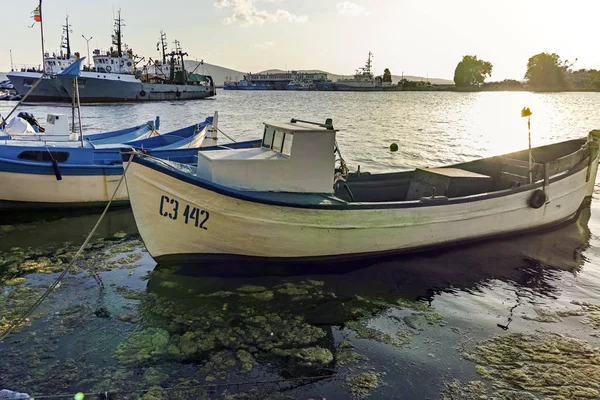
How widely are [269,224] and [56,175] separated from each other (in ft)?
27.3

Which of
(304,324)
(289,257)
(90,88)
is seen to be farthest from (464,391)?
(90,88)

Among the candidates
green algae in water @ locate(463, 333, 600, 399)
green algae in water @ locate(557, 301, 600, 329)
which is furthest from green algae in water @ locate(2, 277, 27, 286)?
green algae in water @ locate(557, 301, 600, 329)

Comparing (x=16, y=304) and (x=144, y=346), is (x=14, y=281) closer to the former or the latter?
(x=16, y=304)

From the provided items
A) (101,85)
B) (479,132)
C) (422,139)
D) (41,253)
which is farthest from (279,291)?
(101,85)

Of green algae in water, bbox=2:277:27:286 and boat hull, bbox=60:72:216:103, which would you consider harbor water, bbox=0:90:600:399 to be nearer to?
green algae in water, bbox=2:277:27:286

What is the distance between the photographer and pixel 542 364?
6.56 metres

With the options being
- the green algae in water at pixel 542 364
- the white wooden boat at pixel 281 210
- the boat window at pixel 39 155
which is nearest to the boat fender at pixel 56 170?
the boat window at pixel 39 155

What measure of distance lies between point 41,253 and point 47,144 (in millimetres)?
5694

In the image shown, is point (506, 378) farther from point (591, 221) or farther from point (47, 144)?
point (47, 144)

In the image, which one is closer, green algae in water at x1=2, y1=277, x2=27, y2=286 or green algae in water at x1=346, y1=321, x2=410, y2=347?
green algae in water at x1=346, y1=321, x2=410, y2=347

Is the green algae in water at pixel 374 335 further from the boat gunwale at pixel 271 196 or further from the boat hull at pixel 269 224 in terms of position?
the boat gunwale at pixel 271 196

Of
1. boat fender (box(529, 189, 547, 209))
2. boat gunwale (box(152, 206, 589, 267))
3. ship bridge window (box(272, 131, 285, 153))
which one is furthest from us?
boat fender (box(529, 189, 547, 209))

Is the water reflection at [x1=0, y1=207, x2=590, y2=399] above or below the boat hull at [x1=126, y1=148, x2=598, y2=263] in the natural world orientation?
below

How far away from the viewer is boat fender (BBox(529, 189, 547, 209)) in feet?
38.3
